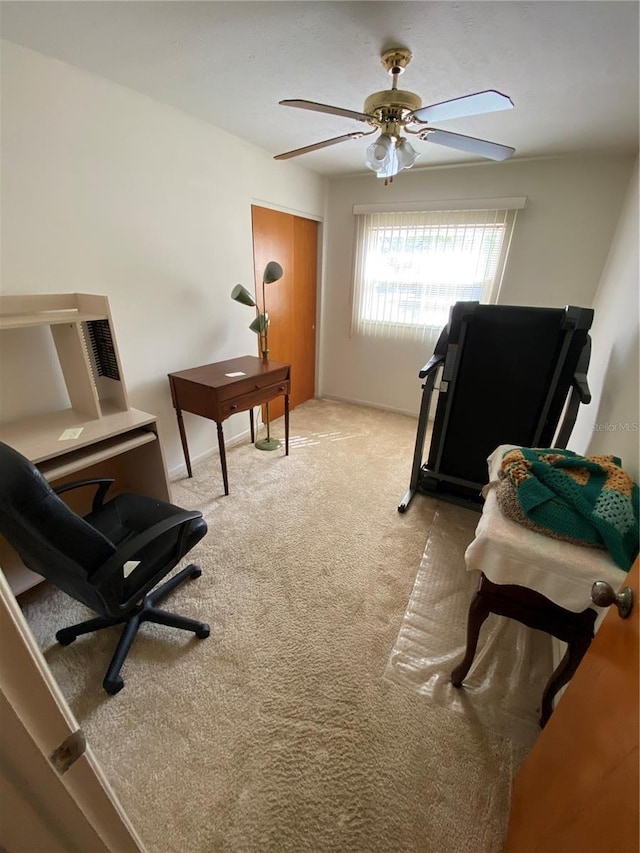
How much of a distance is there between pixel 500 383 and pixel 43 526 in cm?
223

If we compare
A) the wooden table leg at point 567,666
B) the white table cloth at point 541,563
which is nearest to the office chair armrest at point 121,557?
the white table cloth at point 541,563

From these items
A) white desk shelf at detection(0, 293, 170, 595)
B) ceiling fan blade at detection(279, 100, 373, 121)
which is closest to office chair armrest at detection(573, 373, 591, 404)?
ceiling fan blade at detection(279, 100, 373, 121)

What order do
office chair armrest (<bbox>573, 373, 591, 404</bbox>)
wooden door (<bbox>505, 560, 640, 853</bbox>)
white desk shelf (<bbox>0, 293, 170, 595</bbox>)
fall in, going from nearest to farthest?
wooden door (<bbox>505, 560, 640, 853</bbox>) < white desk shelf (<bbox>0, 293, 170, 595</bbox>) < office chair armrest (<bbox>573, 373, 591, 404</bbox>)

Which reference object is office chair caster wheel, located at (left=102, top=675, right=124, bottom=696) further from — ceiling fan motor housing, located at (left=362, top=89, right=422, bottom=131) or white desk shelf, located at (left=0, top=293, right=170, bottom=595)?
ceiling fan motor housing, located at (left=362, top=89, right=422, bottom=131)

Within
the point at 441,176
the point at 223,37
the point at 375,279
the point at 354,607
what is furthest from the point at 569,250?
the point at 354,607

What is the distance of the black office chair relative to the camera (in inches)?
37.9

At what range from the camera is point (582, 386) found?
5.86ft

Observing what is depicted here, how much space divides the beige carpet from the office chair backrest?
0.60m

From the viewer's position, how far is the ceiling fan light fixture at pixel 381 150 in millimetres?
1426

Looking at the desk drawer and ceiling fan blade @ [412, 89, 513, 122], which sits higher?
ceiling fan blade @ [412, 89, 513, 122]

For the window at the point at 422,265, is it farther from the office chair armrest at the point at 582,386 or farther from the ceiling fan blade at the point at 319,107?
the ceiling fan blade at the point at 319,107

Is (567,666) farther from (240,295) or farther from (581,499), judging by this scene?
(240,295)

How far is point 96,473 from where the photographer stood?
212 centimetres

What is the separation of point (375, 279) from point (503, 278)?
1.21 m
